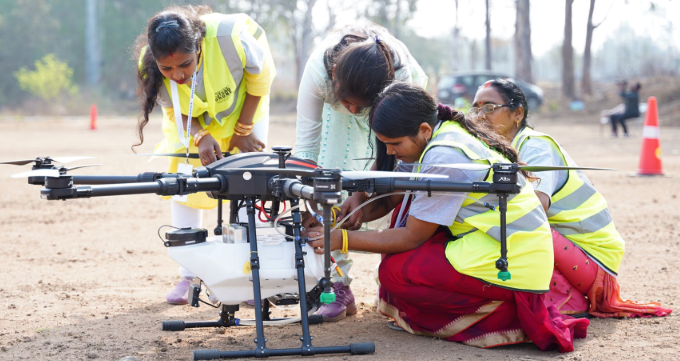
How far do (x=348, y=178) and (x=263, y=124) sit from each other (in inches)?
69.6

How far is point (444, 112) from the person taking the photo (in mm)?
3285

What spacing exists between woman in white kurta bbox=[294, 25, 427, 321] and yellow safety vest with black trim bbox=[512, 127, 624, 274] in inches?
34.6

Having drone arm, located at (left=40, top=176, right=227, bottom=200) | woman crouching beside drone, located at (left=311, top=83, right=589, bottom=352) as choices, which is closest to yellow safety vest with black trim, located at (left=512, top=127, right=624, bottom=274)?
woman crouching beside drone, located at (left=311, top=83, right=589, bottom=352)

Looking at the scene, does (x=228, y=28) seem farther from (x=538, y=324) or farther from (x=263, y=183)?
(x=538, y=324)

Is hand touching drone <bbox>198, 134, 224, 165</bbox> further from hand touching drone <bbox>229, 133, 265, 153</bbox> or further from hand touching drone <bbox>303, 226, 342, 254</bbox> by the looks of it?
hand touching drone <bbox>303, 226, 342, 254</bbox>

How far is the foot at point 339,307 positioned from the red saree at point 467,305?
53 cm

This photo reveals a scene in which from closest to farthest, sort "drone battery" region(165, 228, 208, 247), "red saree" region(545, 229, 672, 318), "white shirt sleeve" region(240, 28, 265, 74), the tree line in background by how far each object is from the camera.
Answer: "drone battery" region(165, 228, 208, 247) → "red saree" region(545, 229, 672, 318) → "white shirt sleeve" region(240, 28, 265, 74) → the tree line in background

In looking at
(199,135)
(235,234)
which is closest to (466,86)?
(199,135)

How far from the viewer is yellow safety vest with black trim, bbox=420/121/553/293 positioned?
10.3 ft

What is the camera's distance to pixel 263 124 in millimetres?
4375

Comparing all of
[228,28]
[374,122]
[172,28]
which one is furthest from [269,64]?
[374,122]

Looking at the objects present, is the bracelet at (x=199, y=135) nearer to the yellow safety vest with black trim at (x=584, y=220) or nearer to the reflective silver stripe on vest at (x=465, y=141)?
the reflective silver stripe on vest at (x=465, y=141)

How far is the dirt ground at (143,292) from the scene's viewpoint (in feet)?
10.8

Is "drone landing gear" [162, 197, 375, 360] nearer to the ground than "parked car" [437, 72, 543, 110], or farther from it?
nearer to the ground
